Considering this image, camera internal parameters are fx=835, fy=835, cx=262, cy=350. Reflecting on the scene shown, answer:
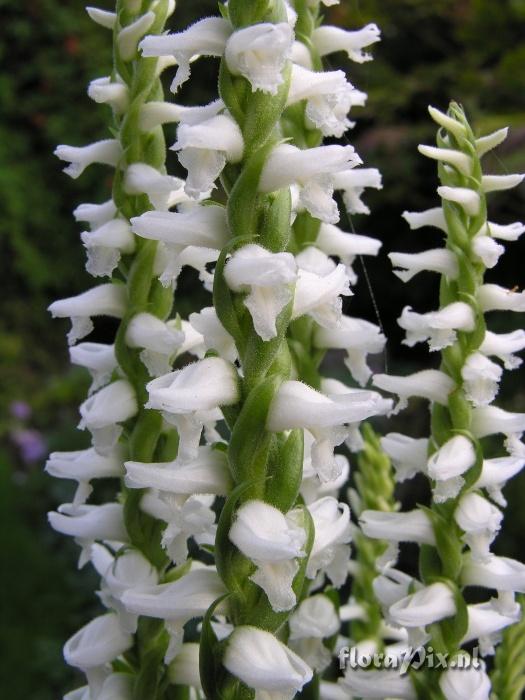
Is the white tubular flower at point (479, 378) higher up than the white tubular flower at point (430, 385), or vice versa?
the white tubular flower at point (479, 378)

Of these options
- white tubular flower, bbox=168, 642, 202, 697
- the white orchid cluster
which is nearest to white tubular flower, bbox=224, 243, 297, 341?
the white orchid cluster

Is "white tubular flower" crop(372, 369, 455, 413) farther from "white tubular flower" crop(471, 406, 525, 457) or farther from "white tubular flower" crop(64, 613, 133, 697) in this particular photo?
"white tubular flower" crop(64, 613, 133, 697)

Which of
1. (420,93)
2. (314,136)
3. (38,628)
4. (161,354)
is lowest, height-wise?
(38,628)

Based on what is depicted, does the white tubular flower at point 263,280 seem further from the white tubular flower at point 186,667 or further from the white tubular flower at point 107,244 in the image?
the white tubular flower at point 186,667

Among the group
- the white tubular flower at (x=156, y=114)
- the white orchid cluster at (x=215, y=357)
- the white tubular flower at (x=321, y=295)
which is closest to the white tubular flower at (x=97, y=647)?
the white orchid cluster at (x=215, y=357)

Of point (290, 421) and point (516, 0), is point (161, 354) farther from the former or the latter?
point (516, 0)

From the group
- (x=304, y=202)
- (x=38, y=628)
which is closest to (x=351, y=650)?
(x=304, y=202)
